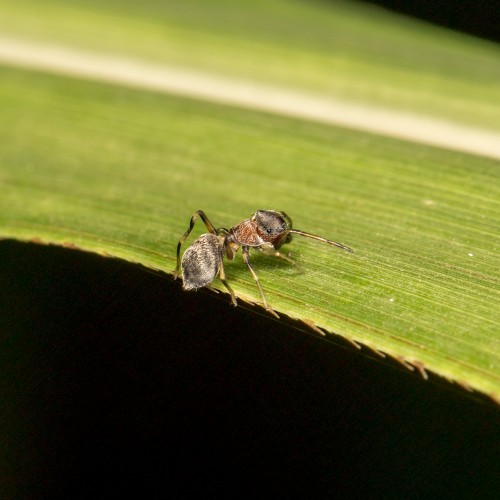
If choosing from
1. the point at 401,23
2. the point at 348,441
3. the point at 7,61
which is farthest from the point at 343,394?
the point at 401,23

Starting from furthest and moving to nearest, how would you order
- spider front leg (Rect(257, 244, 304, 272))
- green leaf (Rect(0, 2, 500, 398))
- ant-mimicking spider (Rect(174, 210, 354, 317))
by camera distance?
ant-mimicking spider (Rect(174, 210, 354, 317)) < spider front leg (Rect(257, 244, 304, 272)) < green leaf (Rect(0, 2, 500, 398))

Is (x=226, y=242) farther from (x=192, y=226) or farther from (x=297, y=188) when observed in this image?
(x=297, y=188)

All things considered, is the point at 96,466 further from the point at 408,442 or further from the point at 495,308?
the point at 495,308

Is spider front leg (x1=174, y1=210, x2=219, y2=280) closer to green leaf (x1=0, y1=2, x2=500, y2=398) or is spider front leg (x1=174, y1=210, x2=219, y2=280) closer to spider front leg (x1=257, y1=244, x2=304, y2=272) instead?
green leaf (x1=0, y1=2, x2=500, y2=398)

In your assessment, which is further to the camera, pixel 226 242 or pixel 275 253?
pixel 226 242

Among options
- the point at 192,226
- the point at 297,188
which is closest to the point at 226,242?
the point at 192,226

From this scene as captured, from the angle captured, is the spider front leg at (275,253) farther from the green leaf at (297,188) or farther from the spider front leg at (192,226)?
the spider front leg at (192,226)

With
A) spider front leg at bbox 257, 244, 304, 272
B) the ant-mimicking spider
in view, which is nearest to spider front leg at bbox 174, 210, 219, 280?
the ant-mimicking spider
